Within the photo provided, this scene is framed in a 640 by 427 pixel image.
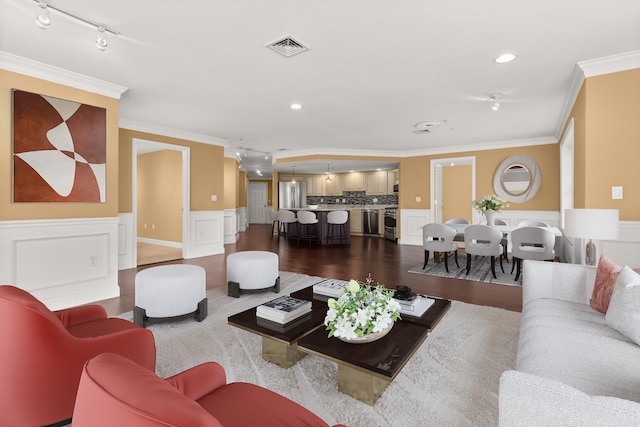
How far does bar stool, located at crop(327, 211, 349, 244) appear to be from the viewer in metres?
8.12

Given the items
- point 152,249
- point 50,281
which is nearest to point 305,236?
point 152,249

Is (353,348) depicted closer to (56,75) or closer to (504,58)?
(504,58)

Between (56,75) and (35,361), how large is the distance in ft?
11.1

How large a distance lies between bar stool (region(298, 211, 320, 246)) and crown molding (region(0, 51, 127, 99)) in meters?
4.94

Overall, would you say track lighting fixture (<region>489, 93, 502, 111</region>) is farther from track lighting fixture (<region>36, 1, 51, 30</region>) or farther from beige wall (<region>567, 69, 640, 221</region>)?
track lighting fixture (<region>36, 1, 51, 30</region>)

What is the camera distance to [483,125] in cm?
582

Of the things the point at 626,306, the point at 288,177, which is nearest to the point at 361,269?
the point at 626,306

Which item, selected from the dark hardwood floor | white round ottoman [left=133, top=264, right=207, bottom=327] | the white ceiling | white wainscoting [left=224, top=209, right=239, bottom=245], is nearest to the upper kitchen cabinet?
the dark hardwood floor

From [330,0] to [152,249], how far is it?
697cm

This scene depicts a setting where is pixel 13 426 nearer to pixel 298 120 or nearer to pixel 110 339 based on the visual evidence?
pixel 110 339

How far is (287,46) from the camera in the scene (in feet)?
9.61

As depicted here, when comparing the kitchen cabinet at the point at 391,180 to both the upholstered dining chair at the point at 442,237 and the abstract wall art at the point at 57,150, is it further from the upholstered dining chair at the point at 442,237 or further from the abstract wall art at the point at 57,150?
the abstract wall art at the point at 57,150

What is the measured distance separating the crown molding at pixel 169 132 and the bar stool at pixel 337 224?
3.09 metres

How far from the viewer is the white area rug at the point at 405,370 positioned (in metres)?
1.74
